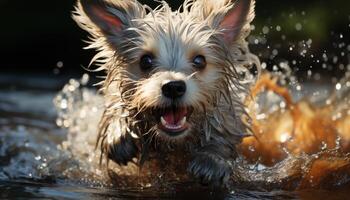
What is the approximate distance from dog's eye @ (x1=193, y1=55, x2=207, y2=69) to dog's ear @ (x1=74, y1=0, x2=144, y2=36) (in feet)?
1.89

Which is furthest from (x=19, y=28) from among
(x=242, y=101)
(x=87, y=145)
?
(x=242, y=101)

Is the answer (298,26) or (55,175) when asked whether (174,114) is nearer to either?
(55,175)

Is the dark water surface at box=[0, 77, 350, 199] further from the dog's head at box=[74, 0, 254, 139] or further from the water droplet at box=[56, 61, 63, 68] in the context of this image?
the water droplet at box=[56, 61, 63, 68]

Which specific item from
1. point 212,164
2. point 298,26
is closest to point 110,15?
point 212,164

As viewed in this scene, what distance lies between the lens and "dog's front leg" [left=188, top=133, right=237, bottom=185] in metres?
5.33

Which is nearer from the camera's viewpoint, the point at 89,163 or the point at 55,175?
the point at 55,175

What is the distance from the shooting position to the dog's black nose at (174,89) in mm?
4969

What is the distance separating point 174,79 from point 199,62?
Result: 1.52 feet

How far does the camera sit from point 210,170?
5.34m

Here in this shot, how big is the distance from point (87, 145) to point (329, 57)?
5.26m

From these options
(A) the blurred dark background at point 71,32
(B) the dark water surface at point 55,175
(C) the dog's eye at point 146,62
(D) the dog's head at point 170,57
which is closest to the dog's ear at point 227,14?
(D) the dog's head at point 170,57

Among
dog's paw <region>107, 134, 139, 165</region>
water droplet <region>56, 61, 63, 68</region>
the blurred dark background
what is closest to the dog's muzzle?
dog's paw <region>107, 134, 139, 165</region>

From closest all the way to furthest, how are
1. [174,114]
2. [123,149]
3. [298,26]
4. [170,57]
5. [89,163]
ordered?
[174,114] < [170,57] < [123,149] < [89,163] < [298,26]

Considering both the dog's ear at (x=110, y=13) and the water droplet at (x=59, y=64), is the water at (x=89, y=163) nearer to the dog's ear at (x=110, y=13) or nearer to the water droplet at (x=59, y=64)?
the dog's ear at (x=110, y=13)
